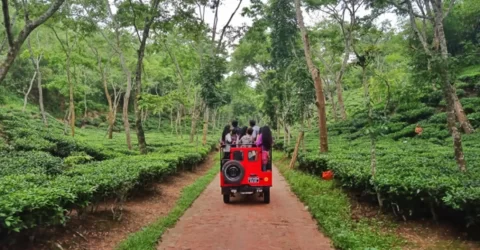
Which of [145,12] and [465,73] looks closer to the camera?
[145,12]

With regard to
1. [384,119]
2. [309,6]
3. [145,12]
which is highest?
[309,6]

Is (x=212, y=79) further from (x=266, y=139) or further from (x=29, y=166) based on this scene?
(x=29, y=166)

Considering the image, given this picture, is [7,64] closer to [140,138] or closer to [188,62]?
[140,138]

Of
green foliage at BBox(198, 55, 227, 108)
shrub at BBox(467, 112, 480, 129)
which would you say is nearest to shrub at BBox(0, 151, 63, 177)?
green foliage at BBox(198, 55, 227, 108)

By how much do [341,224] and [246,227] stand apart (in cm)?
178

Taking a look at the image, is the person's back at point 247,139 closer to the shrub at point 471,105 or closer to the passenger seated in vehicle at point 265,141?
the passenger seated in vehicle at point 265,141

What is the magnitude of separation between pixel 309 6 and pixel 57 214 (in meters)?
22.6

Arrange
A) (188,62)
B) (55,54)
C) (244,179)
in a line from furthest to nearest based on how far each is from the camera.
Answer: (188,62), (55,54), (244,179)

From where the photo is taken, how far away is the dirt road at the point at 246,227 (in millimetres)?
6273

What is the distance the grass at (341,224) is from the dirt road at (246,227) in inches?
7.8

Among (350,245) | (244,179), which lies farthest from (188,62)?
(350,245)

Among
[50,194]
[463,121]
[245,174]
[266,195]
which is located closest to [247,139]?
[245,174]

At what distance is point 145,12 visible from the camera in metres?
15.4

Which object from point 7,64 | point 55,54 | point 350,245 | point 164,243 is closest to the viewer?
point 350,245
